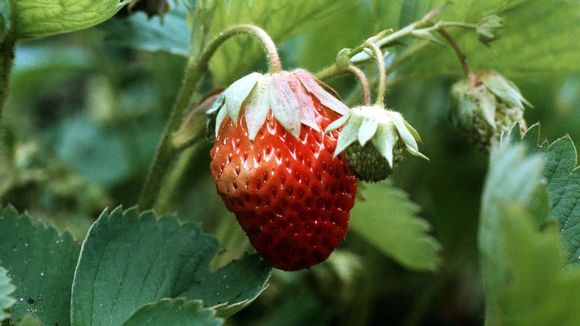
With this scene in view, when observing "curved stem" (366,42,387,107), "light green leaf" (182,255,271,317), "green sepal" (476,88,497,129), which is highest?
"curved stem" (366,42,387,107)

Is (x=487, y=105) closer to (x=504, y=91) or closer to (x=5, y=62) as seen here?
(x=504, y=91)

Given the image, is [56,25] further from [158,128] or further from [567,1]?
[158,128]

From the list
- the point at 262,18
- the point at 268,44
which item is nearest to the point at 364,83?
the point at 268,44

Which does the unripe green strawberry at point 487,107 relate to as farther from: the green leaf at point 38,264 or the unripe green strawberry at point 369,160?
the green leaf at point 38,264

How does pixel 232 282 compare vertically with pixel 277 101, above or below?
below

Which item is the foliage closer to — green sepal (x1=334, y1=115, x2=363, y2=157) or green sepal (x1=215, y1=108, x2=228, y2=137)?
green sepal (x1=334, y1=115, x2=363, y2=157)

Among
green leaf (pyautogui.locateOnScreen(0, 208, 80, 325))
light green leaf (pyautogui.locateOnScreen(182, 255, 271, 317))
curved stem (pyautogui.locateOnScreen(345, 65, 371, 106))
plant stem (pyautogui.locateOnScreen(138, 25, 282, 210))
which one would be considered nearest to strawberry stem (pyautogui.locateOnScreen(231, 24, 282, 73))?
plant stem (pyautogui.locateOnScreen(138, 25, 282, 210))
